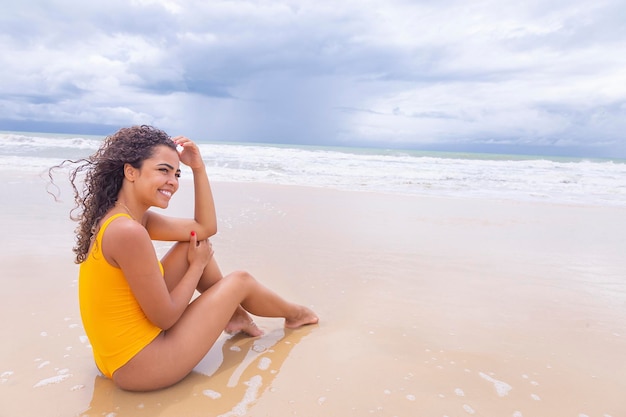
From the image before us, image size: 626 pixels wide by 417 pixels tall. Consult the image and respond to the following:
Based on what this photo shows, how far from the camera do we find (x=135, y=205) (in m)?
2.53

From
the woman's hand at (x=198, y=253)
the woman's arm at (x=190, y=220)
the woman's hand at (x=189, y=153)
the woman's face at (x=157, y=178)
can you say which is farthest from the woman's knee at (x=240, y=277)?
the woman's hand at (x=189, y=153)

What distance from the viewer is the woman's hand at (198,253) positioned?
9.30ft

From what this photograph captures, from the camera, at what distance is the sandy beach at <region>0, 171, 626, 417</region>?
2.48 metres

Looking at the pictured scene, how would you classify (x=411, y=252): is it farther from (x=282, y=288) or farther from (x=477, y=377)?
(x=477, y=377)

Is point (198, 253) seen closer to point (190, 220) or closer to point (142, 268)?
point (190, 220)

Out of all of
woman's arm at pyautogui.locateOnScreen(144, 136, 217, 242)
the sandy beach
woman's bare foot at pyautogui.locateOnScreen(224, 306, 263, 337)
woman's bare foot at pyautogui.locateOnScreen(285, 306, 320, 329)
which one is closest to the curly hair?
woman's arm at pyautogui.locateOnScreen(144, 136, 217, 242)

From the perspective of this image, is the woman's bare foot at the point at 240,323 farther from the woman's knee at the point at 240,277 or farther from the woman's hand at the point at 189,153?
the woman's hand at the point at 189,153

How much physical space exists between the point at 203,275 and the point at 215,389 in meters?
0.78

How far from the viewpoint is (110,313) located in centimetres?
234

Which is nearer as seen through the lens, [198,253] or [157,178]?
[157,178]

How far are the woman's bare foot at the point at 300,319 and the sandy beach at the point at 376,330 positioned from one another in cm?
7

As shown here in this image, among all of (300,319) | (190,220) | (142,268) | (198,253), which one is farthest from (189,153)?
(300,319)

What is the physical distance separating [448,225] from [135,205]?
5.93m

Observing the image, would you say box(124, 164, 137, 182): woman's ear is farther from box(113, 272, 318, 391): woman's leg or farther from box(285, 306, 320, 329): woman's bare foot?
box(285, 306, 320, 329): woman's bare foot
